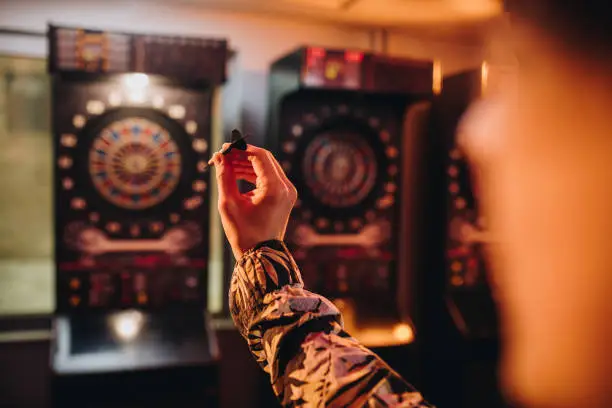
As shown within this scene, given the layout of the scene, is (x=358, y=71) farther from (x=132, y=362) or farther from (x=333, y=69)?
(x=132, y=362)

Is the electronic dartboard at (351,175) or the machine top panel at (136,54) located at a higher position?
the machine top panel at (136,54)

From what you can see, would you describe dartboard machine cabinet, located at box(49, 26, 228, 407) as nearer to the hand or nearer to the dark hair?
the hand

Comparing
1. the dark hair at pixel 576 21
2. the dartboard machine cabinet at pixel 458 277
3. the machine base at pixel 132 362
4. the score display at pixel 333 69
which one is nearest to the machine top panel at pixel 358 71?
the score display at pixel 333 69

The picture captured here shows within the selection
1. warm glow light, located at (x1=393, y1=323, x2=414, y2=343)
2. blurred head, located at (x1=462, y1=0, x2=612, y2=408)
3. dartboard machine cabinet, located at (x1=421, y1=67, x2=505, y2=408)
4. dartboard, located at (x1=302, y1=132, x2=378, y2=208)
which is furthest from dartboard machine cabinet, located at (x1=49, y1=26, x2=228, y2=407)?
blurred head, located at (x1=462, y1=0, x2=612, y2=408)

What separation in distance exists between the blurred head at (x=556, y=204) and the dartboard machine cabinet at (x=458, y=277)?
2876 mm

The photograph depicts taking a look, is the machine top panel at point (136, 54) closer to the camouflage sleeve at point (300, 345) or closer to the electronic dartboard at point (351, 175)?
the electronic dartboard at point (351, 175)

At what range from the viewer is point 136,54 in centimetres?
271

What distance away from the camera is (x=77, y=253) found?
109 inches

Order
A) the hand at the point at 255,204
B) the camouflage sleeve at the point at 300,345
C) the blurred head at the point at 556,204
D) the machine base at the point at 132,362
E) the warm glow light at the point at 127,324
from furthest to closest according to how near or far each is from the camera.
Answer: the warm glow light at the point at 127,324 → the machine base at the point at 132,362 → the hand at the point at 255,204 → the camouflage sleeve at the point at 300,345 → the blurred head at the point at 556,204

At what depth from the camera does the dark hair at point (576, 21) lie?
Answer: 0.44 metres

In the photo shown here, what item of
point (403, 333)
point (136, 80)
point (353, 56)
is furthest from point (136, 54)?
point (403, 333)

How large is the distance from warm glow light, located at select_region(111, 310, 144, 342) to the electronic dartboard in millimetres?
862

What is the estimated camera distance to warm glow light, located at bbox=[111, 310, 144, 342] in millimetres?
2758

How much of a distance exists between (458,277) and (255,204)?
266cm
